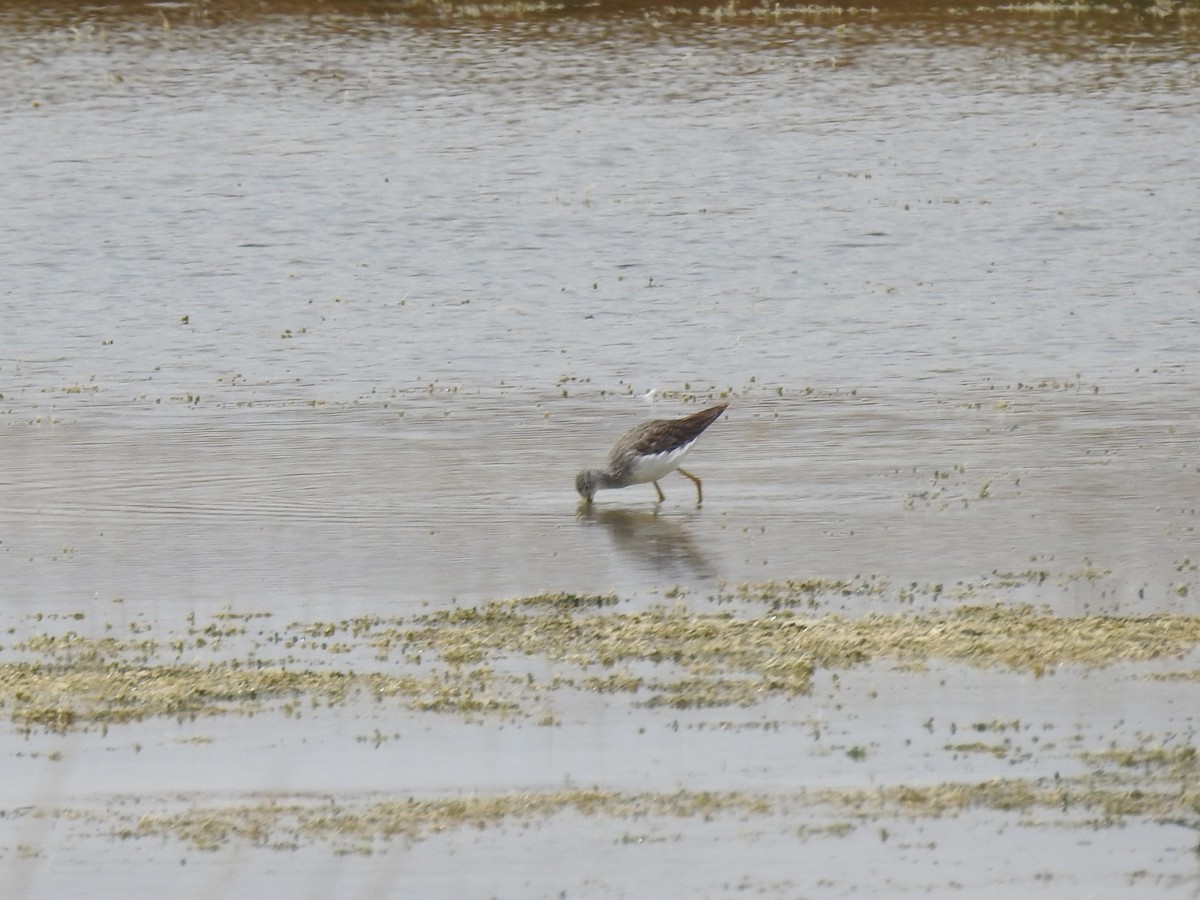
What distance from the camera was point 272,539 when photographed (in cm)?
1273

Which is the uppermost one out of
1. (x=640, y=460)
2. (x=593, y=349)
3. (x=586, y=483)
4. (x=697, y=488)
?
(x=640, y=460)

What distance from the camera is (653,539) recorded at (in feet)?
42.3

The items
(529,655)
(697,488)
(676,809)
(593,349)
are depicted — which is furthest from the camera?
(593,349)

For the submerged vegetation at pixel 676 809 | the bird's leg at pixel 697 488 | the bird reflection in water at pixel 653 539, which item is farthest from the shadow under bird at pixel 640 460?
the submerged vegetation at pixel 676 809

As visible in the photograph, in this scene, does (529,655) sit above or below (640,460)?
above

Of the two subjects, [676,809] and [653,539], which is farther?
[653,539]

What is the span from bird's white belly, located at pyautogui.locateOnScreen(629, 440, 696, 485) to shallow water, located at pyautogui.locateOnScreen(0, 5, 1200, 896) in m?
0.23

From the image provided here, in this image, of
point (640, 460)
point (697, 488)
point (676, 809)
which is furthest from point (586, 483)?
point (676, 809)

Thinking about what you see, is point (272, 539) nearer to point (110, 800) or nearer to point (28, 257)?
point (110, 800)

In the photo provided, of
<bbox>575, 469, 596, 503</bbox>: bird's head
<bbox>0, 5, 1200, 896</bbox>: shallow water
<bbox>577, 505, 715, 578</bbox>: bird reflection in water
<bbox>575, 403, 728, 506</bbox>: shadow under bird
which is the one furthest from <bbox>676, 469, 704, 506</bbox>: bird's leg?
<bbox>575, 469, 596, 503</bbox>: bird's head

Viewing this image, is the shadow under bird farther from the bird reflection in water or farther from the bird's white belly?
the bird reflection in water

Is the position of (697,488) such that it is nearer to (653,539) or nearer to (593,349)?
(653,539)

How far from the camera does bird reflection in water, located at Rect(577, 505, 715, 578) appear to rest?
12023 mm

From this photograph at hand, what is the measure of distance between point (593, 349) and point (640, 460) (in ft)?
20.1
